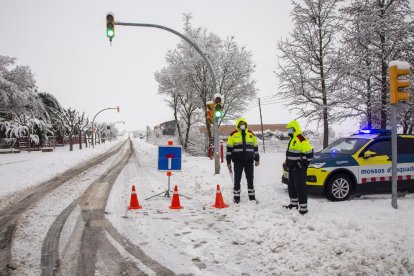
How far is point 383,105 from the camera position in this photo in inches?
571

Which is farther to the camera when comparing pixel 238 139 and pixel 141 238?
pixel 238 139

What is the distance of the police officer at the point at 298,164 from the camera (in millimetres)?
6348

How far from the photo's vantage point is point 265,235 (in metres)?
5.20

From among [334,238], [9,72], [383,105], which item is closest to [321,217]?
[334,238]

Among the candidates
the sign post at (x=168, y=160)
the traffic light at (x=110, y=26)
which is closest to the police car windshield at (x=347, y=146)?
the sign post at (x=168, y=160)

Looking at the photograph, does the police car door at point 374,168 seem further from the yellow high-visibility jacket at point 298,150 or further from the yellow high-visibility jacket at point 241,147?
the yellow high-visibility jacket at point 241,147

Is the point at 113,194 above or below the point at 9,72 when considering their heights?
below

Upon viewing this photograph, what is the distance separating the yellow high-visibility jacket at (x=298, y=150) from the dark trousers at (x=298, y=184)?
0.16m

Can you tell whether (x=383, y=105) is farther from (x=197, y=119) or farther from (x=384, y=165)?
(x=197, y=119)

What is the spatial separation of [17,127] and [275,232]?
40869mm

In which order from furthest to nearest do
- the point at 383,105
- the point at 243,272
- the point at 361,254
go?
the point at 383,105 < the point at 361,254 < the point at 243,272

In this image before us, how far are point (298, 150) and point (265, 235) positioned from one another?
2.16 meters

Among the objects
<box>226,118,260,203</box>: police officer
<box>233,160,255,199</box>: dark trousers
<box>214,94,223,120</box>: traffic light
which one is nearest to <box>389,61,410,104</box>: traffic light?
<box>226,118,260,203</box>: police officer

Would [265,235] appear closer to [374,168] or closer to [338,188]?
[338,188]
